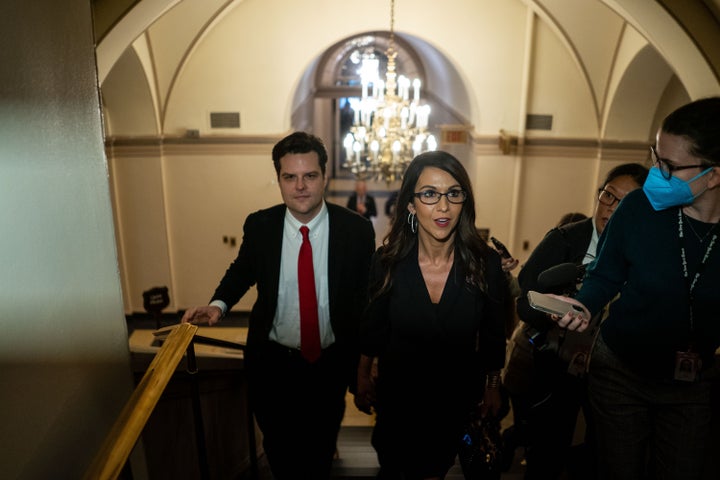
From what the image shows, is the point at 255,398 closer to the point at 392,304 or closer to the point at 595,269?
the point at 392,304

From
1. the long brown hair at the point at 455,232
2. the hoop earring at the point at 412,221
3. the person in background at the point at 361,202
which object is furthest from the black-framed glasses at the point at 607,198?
the person in background at the point at 361,202

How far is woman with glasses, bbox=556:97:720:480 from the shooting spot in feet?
5.81

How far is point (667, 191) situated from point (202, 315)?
2.08 meters

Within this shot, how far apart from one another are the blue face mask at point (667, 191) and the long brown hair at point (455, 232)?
0.68 meters

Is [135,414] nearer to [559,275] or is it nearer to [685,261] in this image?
[559,275]

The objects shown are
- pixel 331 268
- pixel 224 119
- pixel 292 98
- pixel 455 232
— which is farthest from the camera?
pixel 292 98

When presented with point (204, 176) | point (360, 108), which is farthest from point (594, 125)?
point (204, 176)

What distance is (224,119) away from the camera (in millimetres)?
8453

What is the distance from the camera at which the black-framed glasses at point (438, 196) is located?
216 centimetres

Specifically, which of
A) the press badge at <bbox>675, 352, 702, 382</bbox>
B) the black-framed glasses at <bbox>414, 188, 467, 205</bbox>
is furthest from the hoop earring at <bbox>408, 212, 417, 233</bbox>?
the press badge at <bbox>675, 352, 702, 382</bbox>

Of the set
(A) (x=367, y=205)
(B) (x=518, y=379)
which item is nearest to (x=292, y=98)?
(A) (x=367, y=205)

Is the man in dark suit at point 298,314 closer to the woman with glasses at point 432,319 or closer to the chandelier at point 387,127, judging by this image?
the woman with glasses at point 432,319

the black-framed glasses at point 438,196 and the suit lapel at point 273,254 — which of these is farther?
the suit lapel at point 273,254

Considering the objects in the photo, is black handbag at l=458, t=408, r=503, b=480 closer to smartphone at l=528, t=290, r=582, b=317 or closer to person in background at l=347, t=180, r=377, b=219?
smartphone at l=528, t=290, r=582, b=317
